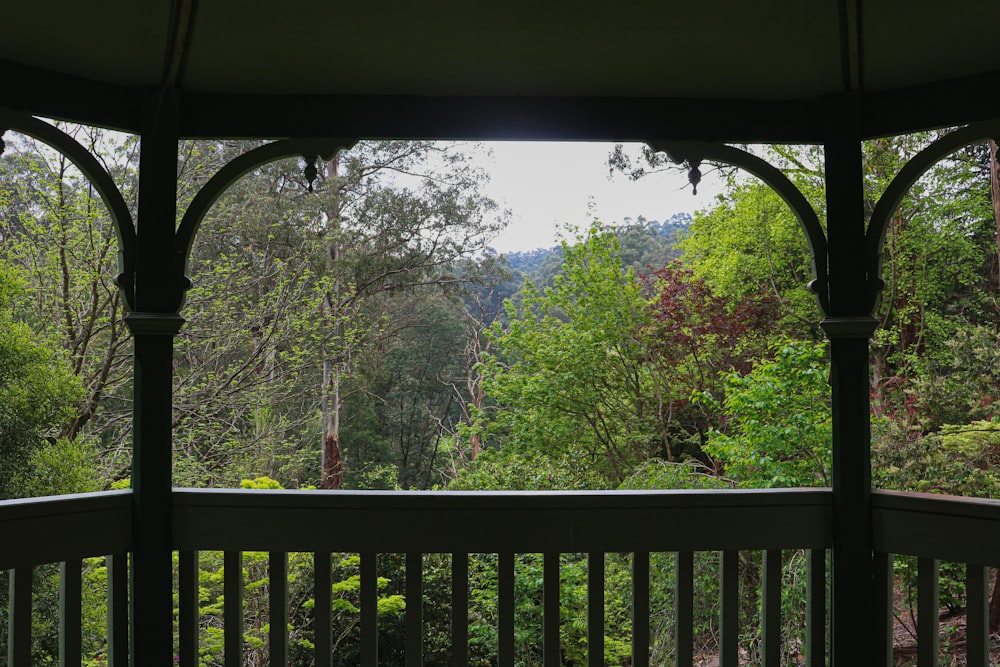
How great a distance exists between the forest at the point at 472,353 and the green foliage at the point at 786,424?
30mm

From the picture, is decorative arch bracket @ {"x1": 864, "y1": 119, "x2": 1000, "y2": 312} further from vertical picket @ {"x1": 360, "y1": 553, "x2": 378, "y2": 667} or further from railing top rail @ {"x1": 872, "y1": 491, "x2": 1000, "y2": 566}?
vertical picket @ {"x1": 360, "y1": 553, "x2": 378, "y2": 667}

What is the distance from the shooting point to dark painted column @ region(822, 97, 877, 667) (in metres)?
2.19

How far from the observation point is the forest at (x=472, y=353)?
7.38 m

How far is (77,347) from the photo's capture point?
804 cm

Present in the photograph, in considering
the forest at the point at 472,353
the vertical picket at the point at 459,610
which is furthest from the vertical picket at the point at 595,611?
the forest at the point at 472,353

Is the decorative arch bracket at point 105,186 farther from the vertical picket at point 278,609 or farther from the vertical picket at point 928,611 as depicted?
the vertical picket at point 928,611

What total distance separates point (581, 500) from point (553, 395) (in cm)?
783

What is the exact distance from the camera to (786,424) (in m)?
7.40

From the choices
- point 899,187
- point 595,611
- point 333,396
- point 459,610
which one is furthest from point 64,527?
point 333,396

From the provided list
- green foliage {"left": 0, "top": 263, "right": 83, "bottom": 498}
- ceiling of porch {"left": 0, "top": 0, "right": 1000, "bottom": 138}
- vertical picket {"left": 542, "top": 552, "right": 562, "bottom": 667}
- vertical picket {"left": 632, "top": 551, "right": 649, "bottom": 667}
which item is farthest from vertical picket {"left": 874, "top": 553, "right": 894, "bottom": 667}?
green foliage {"left": 0, "top": 263, "right": 83, "bottom": 498}

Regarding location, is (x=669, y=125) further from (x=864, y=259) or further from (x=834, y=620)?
(x=834, y=620)

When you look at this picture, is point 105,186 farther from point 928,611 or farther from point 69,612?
point 928,611

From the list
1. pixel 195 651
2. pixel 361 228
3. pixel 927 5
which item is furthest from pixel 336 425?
pixel 927 5

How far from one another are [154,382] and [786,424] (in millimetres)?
6480
